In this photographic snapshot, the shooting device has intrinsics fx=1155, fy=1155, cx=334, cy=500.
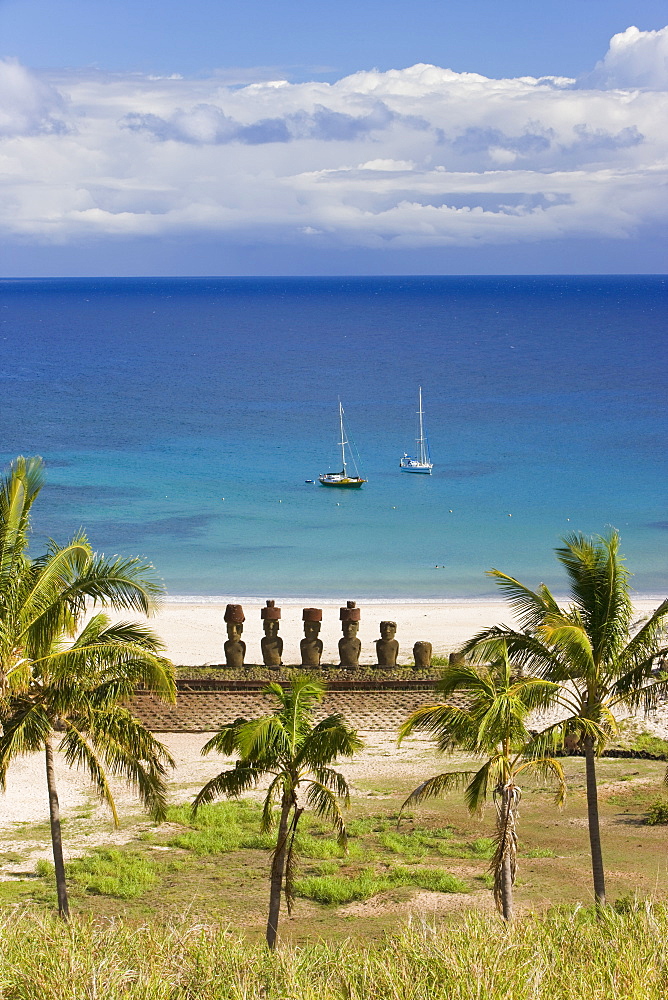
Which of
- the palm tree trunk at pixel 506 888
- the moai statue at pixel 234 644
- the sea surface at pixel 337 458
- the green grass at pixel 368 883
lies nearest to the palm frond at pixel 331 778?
the palm tree trunk at pixel 506 888

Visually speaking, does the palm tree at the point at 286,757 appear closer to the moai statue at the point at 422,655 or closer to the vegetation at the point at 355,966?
the vegetation at the point at 355,966

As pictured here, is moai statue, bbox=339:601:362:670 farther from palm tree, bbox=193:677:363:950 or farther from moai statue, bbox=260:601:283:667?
palm tree, bbox=193:677:363:950

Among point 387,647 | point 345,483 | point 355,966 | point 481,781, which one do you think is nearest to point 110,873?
point 481,781

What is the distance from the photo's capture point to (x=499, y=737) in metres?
13.1

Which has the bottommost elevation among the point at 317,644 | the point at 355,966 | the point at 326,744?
the point at 355,966

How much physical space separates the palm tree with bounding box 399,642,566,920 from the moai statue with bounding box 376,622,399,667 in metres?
11.7

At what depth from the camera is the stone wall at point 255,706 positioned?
23.3 metres

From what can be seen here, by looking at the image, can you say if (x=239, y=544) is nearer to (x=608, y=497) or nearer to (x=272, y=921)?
(x=608, y=497)

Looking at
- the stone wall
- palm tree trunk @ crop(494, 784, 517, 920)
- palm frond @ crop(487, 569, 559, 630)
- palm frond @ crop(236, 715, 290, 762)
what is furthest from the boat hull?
palm tree trunk @ crop(494, 784, 517, 920)

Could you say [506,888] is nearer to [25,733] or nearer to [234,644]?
[25,733]

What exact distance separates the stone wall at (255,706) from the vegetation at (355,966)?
12020 millimetres

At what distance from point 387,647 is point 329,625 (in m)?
7.53

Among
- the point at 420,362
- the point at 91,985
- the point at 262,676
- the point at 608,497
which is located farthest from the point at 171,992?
the point at 420,362

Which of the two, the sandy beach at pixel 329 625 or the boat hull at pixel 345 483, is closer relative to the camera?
the sandy beach at pixel 329 625
